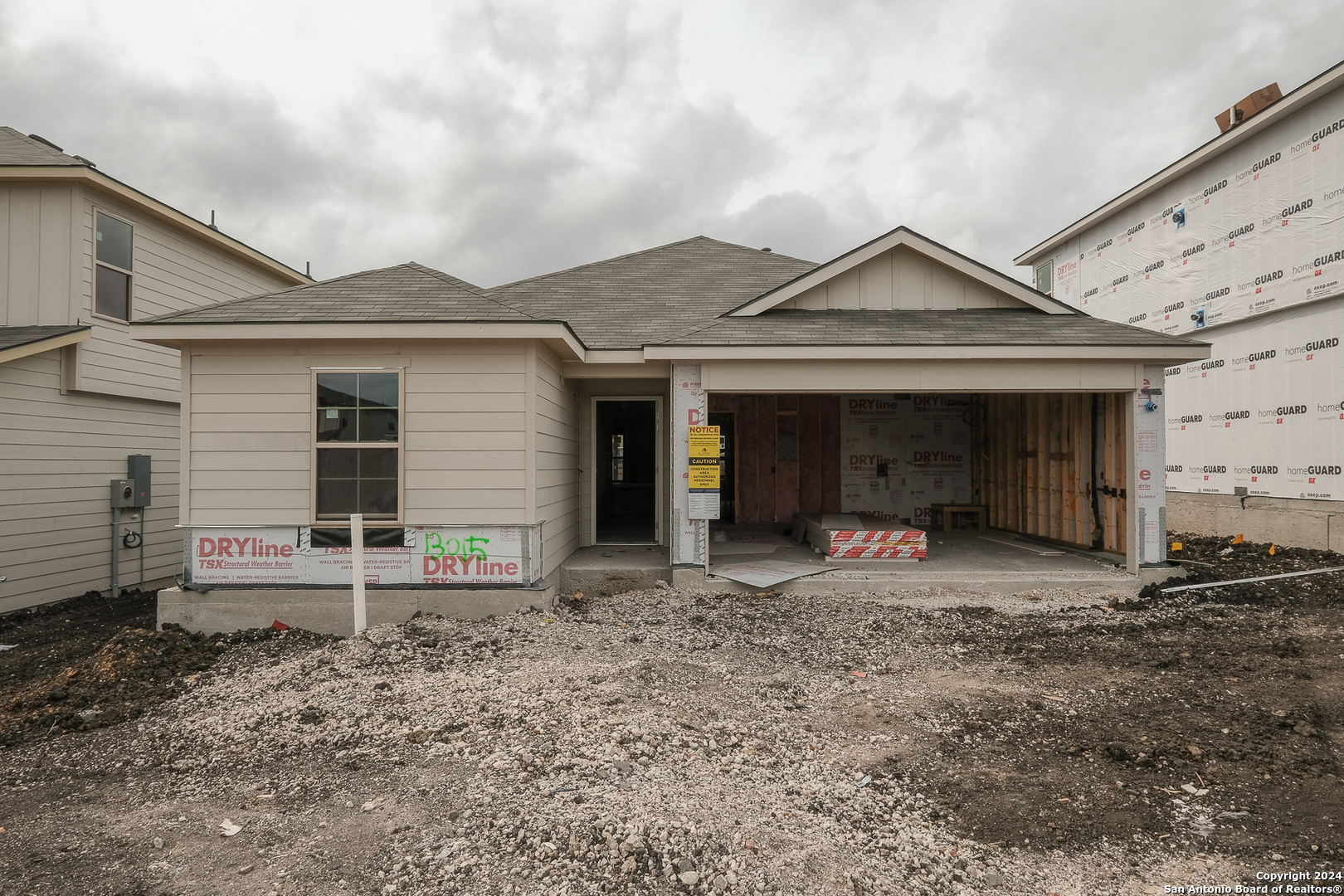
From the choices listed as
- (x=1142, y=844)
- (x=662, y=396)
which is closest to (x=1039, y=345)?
(x=662, y=396)

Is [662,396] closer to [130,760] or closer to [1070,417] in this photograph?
[1070,417]

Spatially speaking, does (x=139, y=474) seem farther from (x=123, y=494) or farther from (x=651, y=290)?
(x=651, y=290)

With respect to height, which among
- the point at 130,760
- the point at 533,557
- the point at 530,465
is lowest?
the point at 130,760

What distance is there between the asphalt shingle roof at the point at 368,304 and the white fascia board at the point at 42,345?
8.55ft

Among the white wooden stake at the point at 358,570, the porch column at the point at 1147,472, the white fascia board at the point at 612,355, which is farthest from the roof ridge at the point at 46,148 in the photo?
the porch column at the point at 1147,472

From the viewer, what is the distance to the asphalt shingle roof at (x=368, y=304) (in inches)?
251

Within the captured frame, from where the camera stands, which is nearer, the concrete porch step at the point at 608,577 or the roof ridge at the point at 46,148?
the concrete porch step at the point at 608,577

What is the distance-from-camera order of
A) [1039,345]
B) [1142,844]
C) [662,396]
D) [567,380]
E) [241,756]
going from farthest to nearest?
[662,396]
[567,380]
[1039,345]
[241,756]
[1142,844]

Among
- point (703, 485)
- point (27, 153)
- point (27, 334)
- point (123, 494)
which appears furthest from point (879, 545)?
point (27, 153)

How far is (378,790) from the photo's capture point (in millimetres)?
3381

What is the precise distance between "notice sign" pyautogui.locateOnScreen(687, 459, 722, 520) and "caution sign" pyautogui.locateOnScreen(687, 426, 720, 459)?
4 cm

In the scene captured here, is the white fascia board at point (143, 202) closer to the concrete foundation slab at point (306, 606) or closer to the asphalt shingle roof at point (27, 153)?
the asphalt shingle roof at point (27, 153)

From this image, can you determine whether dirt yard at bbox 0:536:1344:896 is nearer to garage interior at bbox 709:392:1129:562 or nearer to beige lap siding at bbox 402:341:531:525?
beige lap siding at bbox 402:341:531:525

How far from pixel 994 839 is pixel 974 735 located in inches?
43.3
